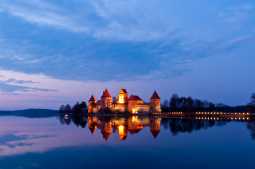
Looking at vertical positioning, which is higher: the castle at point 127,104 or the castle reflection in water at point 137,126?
the castle at point 127,104

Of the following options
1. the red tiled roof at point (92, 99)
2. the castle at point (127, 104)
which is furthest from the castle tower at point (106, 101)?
the red tiled roof at point (92, 99)

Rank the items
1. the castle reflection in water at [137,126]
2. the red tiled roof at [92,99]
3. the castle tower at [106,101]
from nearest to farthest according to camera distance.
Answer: the castle reflection in water at [137,126] → the castle tower at [106,101] → the red tiled roof at [92,99]

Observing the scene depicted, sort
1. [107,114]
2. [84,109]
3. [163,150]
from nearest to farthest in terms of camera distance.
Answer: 1. [163,150]
2. [107,114]
3. [84,109]

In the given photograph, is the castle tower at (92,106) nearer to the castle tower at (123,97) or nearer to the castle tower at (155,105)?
the castle tower at (123,97)

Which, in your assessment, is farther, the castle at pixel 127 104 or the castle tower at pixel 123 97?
the castle tower at pixel 123 97

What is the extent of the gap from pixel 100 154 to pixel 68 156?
1.78 metres

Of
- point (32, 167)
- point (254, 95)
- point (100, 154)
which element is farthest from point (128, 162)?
point (254, 95)

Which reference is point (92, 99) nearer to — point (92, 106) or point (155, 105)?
point (92, 106)

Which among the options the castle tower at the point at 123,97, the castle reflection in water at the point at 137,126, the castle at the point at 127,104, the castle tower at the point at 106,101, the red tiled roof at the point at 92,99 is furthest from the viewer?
the red tiled roof at the point at 92,99

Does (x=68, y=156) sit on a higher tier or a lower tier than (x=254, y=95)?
lower

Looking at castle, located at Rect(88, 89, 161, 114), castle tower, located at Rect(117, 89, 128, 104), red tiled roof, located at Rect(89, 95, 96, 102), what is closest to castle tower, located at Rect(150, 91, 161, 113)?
castle, located at Rect(88, 89, 161, 114)

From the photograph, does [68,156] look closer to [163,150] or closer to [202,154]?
[163,150]

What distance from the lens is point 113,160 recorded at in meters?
16.5

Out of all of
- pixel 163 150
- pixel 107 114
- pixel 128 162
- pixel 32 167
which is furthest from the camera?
pixel 107 114
